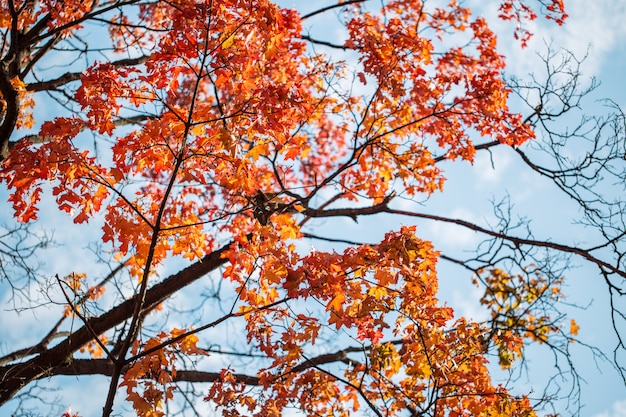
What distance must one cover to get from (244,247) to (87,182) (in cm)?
133

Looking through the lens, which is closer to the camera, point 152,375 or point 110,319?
point 152,375

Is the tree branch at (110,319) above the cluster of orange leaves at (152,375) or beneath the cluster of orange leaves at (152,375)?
above

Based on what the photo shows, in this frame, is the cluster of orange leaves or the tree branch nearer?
the cluster of orange leaves

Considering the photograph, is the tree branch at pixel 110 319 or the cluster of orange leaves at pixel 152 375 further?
the tree branch at pixel 110 319

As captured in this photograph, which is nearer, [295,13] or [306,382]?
[306,382]

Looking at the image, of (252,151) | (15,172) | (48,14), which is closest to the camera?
(15,172)

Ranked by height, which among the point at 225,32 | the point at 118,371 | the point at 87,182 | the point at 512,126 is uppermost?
the point at 512,126

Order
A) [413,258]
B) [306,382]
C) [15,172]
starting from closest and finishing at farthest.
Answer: [413,258], [15,172], [306,382]

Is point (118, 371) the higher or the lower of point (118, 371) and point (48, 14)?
the lower

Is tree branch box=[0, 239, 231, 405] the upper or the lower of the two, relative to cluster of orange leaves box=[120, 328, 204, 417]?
upper

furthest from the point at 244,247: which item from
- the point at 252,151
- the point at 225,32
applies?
the point at 225,32

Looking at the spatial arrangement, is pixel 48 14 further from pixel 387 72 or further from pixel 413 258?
pixel 413 258

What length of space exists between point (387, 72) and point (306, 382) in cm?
353

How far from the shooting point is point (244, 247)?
14.1 feet
